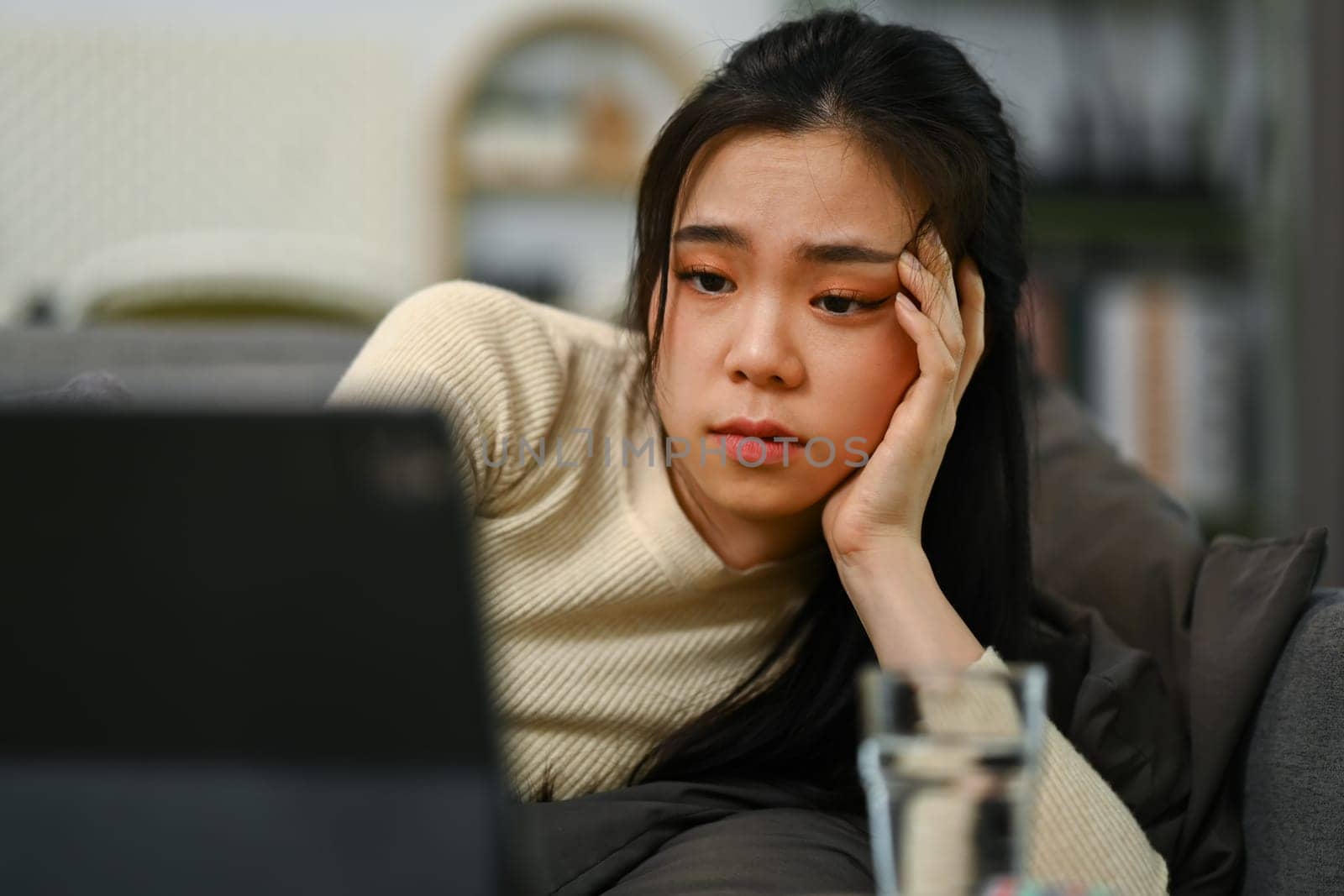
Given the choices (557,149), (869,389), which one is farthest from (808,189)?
(557,149)

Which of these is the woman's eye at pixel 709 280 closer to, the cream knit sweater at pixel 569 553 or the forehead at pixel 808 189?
the forehead at pixel 808 189

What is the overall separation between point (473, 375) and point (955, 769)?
645 mm

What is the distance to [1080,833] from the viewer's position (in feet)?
2.84

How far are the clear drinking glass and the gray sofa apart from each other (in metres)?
0.42

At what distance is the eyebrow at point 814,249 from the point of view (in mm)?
990

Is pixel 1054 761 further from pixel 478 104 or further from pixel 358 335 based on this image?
pixel 478 104

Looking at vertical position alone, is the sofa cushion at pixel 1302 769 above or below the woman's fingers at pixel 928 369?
below

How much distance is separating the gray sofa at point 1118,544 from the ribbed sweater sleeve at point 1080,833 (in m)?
0.13

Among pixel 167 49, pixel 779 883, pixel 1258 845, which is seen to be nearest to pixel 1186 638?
pixel 1258 845

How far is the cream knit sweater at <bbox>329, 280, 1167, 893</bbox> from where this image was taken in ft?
3.60

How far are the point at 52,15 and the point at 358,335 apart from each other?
59.6 inches

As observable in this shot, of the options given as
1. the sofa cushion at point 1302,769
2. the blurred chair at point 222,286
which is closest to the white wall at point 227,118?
the blurred chair at point 222,286

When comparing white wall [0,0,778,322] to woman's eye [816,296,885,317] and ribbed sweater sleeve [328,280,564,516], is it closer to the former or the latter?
ribbed sweater sleeve [328,280,564,516]

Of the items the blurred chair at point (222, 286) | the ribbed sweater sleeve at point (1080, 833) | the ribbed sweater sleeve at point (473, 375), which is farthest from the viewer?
the blurred chair at point (222, 286)
